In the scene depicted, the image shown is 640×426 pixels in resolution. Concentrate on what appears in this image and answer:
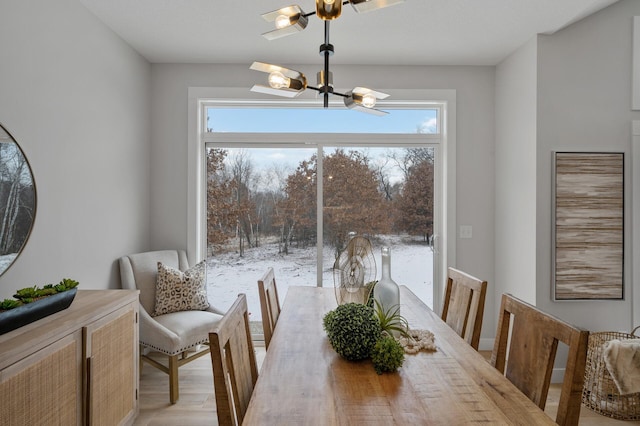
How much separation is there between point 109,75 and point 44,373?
2189 mm

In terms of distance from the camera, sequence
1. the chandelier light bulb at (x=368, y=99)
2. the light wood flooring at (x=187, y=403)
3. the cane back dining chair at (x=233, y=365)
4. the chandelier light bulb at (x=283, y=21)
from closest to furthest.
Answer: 1. the cane back dining chair at (x=233, y=365)
2. the chandelier light bulb at (x=283, y=21)
3. the chandelier light bulb at (x=368, y=99)
4. the light wood flooring at (x=187, y=403)

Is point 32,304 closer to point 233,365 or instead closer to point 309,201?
point 233,365

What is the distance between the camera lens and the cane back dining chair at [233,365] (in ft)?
3.74

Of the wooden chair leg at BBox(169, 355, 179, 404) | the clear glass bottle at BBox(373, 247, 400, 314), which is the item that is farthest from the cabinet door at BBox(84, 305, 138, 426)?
the clear glass bottle at BBox(373, 247, 400, 314)

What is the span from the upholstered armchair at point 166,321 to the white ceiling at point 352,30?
1.74 meters

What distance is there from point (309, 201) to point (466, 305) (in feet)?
6.56

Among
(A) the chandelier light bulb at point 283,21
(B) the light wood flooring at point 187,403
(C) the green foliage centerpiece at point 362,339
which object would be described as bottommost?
(B) the light wood flooring at point 187,403

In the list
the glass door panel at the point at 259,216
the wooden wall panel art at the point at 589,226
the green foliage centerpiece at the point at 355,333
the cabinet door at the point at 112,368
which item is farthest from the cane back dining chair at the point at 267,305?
the wooden wall panel art at the point at 589,226

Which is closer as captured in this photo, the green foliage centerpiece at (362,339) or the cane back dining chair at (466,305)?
the green foliage centerpiece at (362,339)

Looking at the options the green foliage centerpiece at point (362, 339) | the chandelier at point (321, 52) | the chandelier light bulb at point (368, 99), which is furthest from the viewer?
the chandelier light bulb at point (368, 99)

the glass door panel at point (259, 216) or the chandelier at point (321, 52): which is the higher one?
the chandelier at point (321, 52)

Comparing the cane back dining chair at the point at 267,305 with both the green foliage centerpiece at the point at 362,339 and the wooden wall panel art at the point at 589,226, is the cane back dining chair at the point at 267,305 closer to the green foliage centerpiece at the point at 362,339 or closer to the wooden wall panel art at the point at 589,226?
the green foliage centerpiece at the point at 362,339

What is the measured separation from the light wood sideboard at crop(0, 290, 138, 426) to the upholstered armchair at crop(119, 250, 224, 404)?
0.34m

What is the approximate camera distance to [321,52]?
6.86ft
